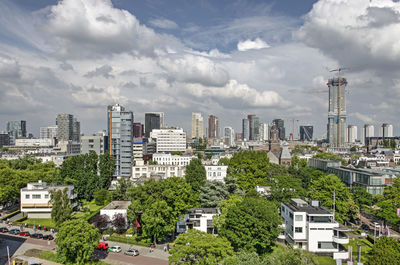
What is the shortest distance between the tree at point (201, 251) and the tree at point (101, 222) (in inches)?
800

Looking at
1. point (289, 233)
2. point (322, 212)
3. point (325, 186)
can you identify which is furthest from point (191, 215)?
point (325, 186)

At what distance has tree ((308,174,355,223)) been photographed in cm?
5105

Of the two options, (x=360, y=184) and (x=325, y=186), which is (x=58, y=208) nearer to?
(x=325, y=186)

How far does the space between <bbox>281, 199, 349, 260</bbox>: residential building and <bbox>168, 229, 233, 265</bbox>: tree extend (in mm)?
14346

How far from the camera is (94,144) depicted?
4678 inches

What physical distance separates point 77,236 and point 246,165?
48595 millimetres

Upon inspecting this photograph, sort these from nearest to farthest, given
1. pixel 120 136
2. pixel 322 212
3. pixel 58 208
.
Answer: pixel 322 212 → pixel 58 208 → pixel 120 136

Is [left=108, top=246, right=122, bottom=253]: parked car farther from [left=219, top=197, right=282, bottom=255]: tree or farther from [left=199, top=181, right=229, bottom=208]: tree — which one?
[left=199, top=181, right=229, bottom=208]: tree

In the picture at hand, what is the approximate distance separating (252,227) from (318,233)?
10.9 meters

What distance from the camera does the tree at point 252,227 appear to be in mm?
37188

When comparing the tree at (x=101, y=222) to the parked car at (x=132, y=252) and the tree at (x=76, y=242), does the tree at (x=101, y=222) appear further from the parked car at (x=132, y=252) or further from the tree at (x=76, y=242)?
the tree at (x=76, y=242)

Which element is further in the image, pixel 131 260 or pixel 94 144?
pixel 94 144

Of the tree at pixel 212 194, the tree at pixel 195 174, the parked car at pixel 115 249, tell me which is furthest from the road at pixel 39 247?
the tree at pixel 195 174

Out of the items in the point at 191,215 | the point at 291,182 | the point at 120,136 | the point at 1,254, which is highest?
the point at 120,136
